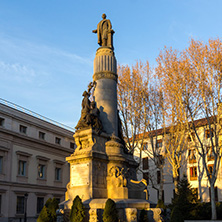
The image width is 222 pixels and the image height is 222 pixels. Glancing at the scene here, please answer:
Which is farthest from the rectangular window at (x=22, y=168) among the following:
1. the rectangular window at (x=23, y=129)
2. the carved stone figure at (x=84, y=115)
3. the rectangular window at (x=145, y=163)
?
the carved stone figure at (x=84, y=115)

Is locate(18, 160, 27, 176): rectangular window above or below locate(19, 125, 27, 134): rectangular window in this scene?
below

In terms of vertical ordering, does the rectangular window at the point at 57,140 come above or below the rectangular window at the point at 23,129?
below

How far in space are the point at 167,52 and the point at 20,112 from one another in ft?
60.9

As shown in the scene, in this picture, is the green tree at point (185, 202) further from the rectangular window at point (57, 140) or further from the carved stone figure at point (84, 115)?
the rectangular window at point (57, 140)

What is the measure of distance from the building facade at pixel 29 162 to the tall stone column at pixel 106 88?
608 inches

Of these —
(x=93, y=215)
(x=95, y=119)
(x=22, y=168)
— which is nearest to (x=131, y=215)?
(x=93, y=215)

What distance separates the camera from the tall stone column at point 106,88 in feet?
55.8

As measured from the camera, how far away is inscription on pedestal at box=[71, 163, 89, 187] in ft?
47.9

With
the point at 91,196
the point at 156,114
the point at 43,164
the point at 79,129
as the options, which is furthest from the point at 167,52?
the point at 43,164

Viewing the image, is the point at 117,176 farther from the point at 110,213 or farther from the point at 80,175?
the point at 110,213

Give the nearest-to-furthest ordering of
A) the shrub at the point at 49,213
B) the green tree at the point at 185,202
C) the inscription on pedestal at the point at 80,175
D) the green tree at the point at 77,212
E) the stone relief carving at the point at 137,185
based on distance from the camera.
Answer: the green tree at the point at 77,212
the shrub at the point at 49,213
the inscription on pedestal at the point at 80,175
the stone relief carving at the point at 137,185
the green tree at the point at 185,202

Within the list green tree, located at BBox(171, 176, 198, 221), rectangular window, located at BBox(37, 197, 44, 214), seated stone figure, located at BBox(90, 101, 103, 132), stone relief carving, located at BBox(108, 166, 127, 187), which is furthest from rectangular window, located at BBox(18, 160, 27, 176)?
stone relief carving, located at BBox(108, 166, 127, 187)

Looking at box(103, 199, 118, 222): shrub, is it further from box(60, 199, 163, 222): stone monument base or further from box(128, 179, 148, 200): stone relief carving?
box(128, 179, 148, 200): stone relief carving

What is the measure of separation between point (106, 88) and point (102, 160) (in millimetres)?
4477
